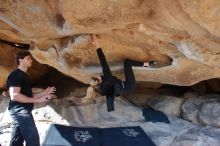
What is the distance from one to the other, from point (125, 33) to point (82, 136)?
1.22 m

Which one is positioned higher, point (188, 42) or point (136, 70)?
point (188, 42)

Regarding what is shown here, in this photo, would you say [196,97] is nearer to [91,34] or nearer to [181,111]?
[181,111]

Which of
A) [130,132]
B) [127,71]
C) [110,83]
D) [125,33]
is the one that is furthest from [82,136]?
[125,33]

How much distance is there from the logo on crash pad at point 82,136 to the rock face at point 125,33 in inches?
26.2

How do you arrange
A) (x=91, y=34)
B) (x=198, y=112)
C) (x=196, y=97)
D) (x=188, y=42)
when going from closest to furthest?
(x=188, y=42) → (x=91, y=34) → (x=198, y=112) → (x=196, y=97)

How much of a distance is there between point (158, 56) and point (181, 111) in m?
1.01

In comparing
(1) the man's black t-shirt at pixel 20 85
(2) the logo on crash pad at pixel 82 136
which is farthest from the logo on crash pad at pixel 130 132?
(1) the man's black t-shirt at pixel 20 85

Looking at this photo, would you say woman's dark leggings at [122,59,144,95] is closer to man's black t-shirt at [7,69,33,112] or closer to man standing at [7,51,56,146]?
man standing at [7,51,56,146]

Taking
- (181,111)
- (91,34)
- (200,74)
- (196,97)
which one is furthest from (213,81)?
(91,34)

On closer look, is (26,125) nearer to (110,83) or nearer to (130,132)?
(110,83)

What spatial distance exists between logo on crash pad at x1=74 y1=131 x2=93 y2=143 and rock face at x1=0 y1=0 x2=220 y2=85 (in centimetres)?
66

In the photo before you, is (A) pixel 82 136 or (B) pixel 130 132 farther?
(B) pixel 130 132

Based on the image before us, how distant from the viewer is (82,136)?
13.0ft

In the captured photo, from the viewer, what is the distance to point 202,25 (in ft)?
10.3
